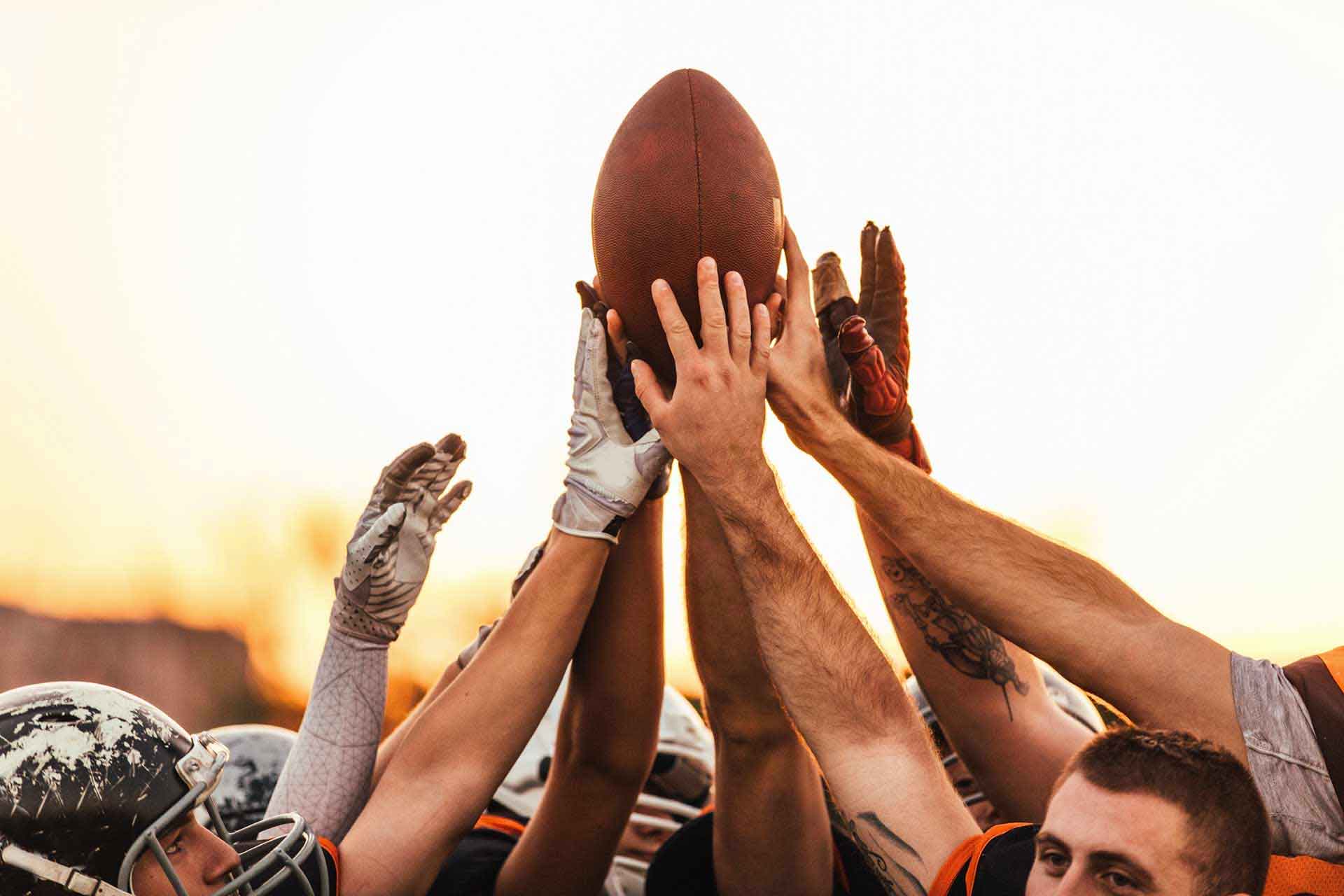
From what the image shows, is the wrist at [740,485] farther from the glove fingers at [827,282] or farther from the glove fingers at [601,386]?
the glove fingers at [827,282]

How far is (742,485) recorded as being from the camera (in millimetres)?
2816

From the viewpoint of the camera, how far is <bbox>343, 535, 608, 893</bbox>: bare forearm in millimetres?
2830

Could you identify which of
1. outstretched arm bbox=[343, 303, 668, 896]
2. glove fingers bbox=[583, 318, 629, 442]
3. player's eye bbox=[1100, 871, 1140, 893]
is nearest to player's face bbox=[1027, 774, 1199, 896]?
player's eye bbox=[1100, 871, 1140, 893]

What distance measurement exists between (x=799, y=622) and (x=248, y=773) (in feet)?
6.81

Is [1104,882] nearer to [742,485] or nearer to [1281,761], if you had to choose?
[1281,761]

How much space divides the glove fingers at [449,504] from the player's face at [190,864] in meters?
1.33

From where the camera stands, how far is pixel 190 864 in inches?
89.7

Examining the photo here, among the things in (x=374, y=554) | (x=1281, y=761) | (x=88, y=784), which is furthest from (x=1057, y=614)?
(x=88, y=784)

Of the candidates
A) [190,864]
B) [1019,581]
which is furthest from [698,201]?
[190,864]

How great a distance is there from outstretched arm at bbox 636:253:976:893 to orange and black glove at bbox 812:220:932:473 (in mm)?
395

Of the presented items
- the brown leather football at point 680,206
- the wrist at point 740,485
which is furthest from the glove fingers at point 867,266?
the wrist at point 740,485

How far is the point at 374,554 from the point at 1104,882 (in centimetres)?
200

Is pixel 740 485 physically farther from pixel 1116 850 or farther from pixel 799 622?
pixel 1116 850

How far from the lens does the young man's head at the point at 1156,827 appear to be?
6.90ft
